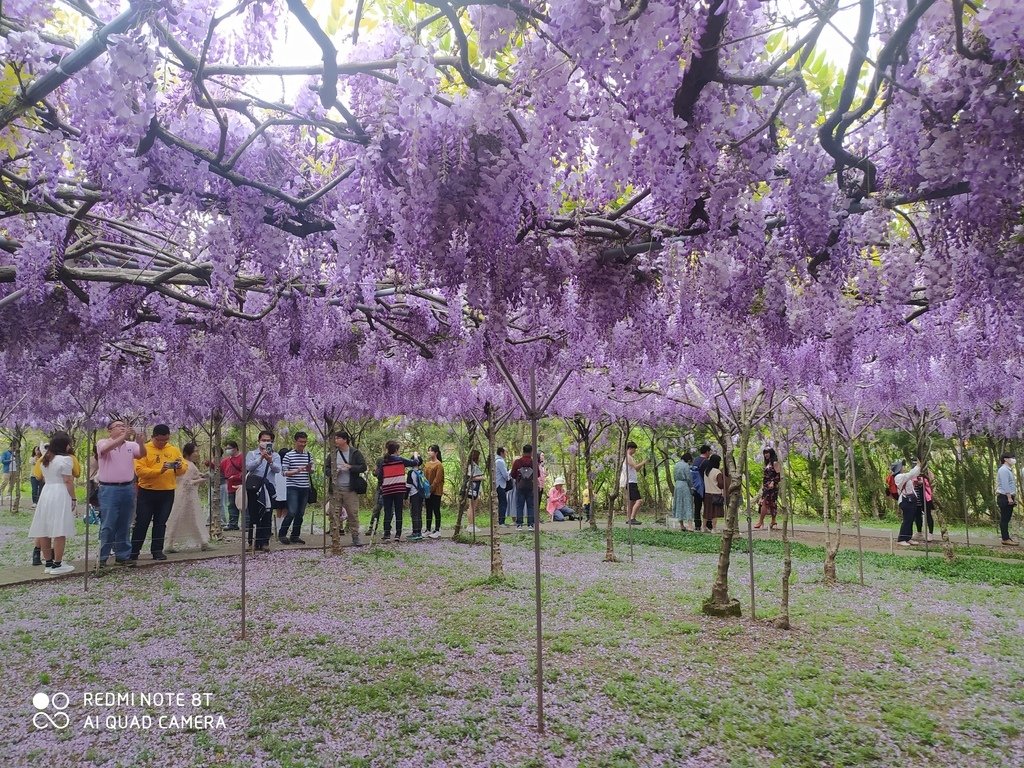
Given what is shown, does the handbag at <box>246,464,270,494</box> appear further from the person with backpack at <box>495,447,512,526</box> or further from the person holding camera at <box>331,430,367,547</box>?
the person with backpack at <box>495,447,512,526</box>

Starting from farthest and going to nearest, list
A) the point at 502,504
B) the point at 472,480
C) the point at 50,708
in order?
the point at 502,504 < the point at 472,480 < the point at 50,708

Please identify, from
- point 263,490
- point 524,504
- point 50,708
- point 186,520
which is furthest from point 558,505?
point 50,708

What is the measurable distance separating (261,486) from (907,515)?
9675mm

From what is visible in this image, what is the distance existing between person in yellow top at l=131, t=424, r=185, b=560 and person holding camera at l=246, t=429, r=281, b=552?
2.80 ft

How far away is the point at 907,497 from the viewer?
10062 mm

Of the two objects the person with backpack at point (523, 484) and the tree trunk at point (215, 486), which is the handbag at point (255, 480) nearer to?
the tree trunk at point (215, 486)

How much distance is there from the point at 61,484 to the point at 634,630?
18.6 ft

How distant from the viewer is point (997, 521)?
1369 centimetres

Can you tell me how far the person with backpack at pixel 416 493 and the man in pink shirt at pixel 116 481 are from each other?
13.5 feet

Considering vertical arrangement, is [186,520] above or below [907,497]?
below

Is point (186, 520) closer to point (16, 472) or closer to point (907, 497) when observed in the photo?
point (16, 472)

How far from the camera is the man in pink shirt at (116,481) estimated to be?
665cm

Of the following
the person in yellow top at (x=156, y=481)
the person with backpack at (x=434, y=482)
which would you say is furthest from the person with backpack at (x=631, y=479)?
the person in yellow top at (x=156, y=481)

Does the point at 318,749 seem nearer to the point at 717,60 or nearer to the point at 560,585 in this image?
the point at 717,60
